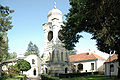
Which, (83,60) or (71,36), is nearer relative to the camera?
(71,36)

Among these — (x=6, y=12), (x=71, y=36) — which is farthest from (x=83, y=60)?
(x=6, y=12)

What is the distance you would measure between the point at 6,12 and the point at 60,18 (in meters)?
24.7

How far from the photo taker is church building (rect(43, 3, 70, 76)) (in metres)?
36.2

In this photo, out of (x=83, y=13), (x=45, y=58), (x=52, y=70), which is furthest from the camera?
(x=45, y=58)

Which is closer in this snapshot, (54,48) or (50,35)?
(54,48)

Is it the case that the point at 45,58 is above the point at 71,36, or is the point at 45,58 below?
below

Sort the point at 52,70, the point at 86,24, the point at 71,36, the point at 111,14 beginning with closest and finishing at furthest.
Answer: the point at 111,14
the point at 86,24
the point at 71,36
the point at 52,70

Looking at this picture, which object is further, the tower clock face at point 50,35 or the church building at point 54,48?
the tower clock face at point 50,35

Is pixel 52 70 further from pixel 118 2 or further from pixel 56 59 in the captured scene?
A: pixel 118 2

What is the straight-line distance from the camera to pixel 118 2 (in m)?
12.2

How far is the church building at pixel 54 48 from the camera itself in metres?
36.2

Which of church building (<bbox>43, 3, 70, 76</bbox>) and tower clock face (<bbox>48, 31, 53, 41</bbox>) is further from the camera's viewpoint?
tower clock face (<bbox>48, 31, 53, 41</bbox>)

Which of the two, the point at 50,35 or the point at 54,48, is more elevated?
the point at 50,35

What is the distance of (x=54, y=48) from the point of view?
36.9 metres
